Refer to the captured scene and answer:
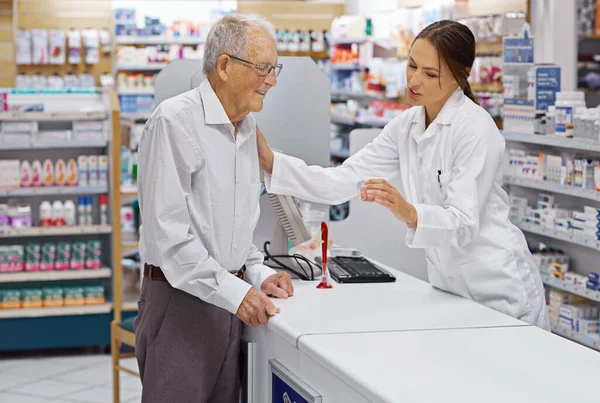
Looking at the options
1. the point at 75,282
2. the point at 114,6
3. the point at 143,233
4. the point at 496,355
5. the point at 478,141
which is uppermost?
the point at 114,6

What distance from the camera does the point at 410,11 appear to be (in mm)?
8242

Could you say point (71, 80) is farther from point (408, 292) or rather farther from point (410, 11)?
point (408, 292)

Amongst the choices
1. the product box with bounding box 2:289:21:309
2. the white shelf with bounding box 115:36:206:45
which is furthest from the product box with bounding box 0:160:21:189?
the white shelf with bounding box 115:36:206:45

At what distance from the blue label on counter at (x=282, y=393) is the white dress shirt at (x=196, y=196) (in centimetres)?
25

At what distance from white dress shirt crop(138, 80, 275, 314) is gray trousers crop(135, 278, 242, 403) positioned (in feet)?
0.45

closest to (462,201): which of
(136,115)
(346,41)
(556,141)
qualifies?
(556,141)

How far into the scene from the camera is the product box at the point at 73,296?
5957 mm

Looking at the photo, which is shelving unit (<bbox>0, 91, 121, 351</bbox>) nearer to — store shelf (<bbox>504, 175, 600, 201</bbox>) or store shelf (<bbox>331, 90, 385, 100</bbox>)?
store shelf (<bbox>504, 175, 600, 201</bbox>)

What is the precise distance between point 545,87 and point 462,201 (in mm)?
2933

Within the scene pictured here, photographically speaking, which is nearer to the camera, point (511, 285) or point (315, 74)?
point (511, 285)

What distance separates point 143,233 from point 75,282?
3692 mm

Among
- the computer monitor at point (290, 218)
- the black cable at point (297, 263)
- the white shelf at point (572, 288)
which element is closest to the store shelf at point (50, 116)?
the black cable at point (297, 263)

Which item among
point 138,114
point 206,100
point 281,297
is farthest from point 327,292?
point 138,114

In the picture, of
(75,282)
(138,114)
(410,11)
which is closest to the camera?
(75,282)
